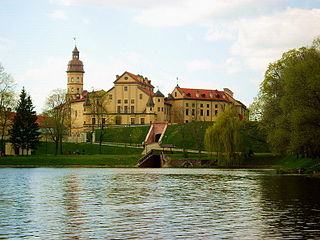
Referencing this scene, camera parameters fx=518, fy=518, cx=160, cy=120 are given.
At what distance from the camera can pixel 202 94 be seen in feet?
435

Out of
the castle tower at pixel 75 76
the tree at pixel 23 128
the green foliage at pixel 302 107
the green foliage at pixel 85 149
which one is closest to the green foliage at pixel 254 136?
the green foliage at pixel 85 149

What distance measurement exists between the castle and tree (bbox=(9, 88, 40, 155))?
2408cm

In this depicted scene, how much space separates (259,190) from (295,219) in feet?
39.2

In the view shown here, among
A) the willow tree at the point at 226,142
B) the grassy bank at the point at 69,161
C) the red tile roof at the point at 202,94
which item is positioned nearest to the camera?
the willow tree at the point at 226,142

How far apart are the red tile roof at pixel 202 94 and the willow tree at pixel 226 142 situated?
59777 millimetres

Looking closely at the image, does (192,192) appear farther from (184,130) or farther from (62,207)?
(184,130)

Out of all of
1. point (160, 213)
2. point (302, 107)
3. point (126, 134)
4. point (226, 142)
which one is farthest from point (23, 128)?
point (160, 213)

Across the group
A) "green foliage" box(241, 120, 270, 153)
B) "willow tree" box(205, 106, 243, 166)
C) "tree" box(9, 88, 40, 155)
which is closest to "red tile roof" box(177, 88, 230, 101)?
"green foliage" box(241, 120, 270, 153)

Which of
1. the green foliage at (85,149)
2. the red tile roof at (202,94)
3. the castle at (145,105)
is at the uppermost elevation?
the red tile roof at (202,94)

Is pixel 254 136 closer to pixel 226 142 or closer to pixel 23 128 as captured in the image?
pixel 226 142

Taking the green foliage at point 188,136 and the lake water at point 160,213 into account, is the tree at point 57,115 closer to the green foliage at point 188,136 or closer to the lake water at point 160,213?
the green foliage at point 188,136

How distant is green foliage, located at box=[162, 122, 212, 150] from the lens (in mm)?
91375

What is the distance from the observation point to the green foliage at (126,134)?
102 metres

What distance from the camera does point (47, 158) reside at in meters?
72.7
